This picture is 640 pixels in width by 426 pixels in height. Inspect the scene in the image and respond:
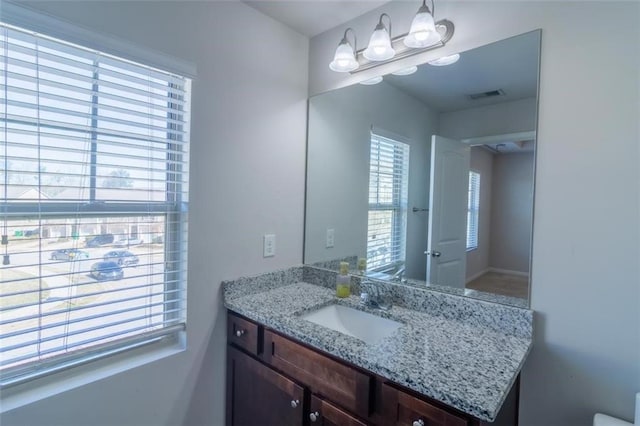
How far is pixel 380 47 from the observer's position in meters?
1.46

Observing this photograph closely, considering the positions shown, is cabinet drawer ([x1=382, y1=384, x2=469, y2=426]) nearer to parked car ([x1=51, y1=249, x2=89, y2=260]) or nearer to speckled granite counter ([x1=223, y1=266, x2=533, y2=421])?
speckled granite counter ([x1=223, y1=266, x2=533, y2=421])

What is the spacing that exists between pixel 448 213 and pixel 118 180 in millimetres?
1431

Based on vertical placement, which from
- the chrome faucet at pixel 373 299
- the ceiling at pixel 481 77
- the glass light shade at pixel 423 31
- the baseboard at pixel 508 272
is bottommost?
the chrome faucet at pixel 373 299

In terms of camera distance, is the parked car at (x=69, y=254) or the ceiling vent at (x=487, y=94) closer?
the parked car at (x=69, y=254)

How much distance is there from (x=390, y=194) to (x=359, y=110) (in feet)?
1.70

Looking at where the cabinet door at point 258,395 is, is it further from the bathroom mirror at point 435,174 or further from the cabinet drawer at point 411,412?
the bathroom mirror at point 435,174

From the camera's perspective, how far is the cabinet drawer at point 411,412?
86 centimetres

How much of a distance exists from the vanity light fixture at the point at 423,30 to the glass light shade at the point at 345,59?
12.1 inches

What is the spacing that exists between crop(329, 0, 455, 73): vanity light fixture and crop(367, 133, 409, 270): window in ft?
1.30

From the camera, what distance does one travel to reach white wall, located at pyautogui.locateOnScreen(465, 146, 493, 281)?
1327mm

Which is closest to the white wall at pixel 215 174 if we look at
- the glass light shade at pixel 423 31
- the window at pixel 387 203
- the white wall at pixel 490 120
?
the window at pixel 387 203

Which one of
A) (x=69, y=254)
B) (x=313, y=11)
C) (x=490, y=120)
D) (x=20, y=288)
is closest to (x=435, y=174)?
(x=490, y=120)

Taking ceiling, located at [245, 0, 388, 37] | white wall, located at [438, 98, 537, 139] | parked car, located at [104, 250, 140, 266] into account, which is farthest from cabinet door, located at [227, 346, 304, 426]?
ceiling, located at [245, 0, 388, 37]

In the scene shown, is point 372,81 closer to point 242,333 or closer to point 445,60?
point 445,60
